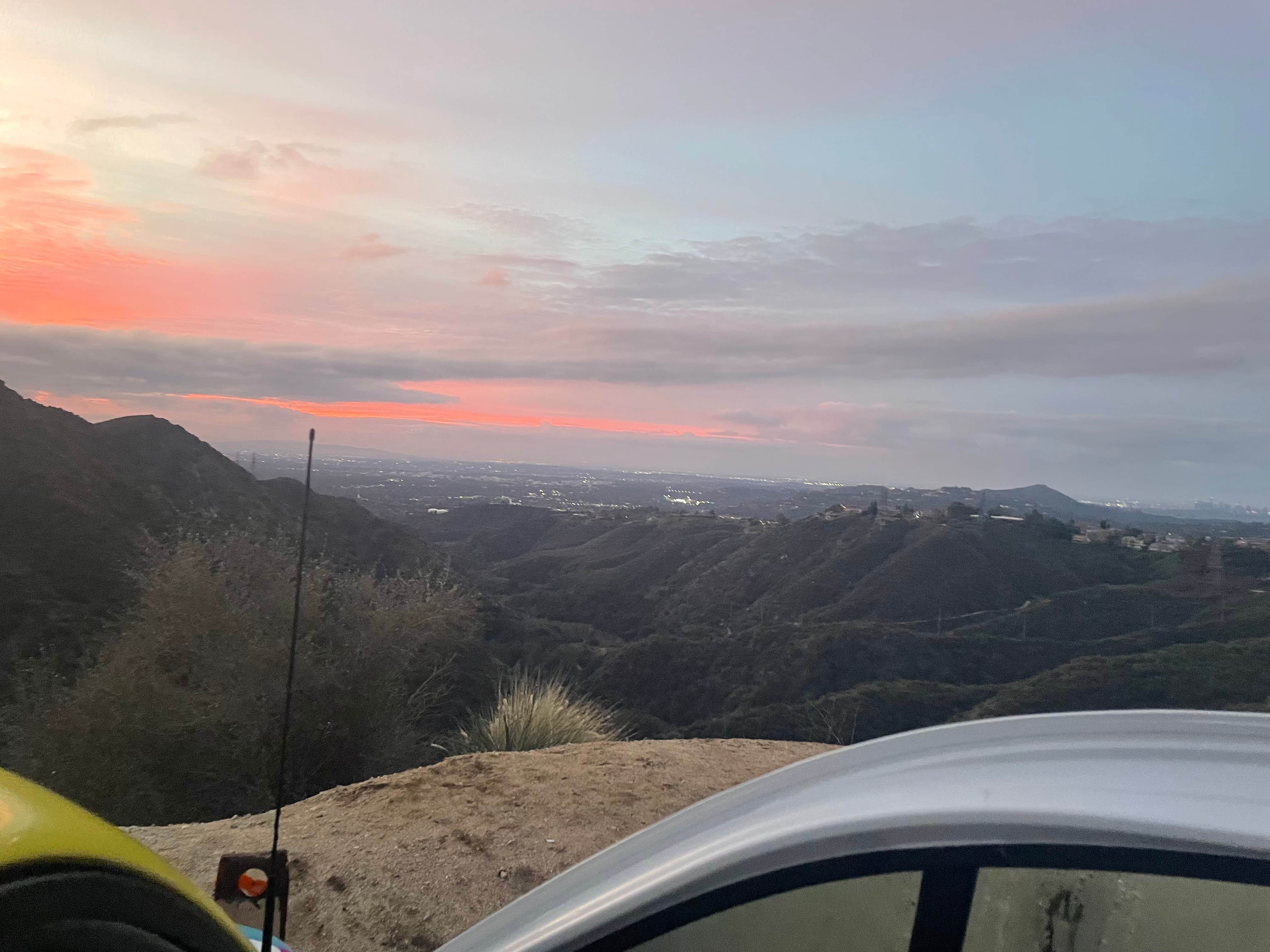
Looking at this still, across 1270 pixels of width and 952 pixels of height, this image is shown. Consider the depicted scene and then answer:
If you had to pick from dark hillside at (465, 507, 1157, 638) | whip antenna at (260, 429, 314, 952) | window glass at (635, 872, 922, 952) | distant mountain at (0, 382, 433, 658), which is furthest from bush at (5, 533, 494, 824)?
dark hillside at (465, 507, 1157, 638)

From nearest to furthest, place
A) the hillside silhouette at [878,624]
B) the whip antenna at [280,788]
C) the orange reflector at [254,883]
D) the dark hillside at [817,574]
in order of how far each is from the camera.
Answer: the whip antenna at [280,788] < the orange reflector at [254,883] < the hillside silhouette at [878,624] < the dark hillside at [817,574]

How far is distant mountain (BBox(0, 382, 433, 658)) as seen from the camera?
16.0 metres

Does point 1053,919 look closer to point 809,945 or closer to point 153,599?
point 809,945

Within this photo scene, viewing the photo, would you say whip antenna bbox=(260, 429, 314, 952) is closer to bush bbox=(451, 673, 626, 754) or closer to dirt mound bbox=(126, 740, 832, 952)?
dirt mound bbox=(126, 740, 832, 952)

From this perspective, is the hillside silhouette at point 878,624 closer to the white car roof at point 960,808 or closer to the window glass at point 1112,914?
the white car roof at point 960,808

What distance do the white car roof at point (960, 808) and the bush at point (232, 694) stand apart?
8.46m

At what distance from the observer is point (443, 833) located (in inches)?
246

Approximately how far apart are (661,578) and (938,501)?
2155 centimetres

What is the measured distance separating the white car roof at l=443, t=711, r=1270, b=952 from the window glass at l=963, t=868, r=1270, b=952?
0.18ft

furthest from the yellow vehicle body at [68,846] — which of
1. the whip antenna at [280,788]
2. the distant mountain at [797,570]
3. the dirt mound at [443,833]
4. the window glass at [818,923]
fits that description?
the distant mountain at [797,570]

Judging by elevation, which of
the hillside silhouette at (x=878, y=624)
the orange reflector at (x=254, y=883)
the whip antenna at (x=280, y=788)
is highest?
the whip antenna at (x=280, y=788)

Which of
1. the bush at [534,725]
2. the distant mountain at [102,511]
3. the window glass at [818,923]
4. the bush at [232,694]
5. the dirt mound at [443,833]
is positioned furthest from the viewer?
the distant mountain at [102,511]

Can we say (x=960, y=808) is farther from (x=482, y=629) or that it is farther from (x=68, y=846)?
(x=482, y=629)

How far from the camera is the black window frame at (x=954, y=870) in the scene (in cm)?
106
